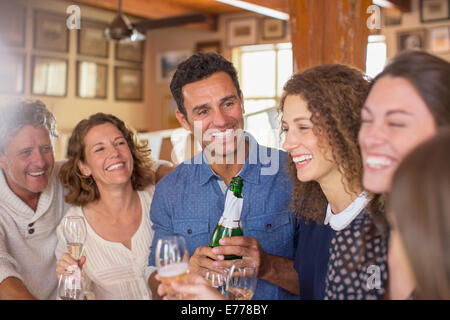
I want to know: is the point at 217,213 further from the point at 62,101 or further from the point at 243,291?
the point at 62,101

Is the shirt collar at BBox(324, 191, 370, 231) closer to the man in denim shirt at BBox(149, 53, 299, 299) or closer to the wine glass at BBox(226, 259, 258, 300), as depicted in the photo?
the wine glass at BBox(226, 259, 258, 300)

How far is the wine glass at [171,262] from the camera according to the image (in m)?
1.10

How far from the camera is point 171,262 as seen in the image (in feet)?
3.65

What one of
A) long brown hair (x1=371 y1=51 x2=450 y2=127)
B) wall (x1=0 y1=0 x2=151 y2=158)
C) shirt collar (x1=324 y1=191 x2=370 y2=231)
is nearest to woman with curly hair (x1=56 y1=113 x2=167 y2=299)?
shirt collar (x1=324 y1=191 x2=370 y2=231)

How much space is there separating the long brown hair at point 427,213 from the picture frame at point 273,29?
6.29 metres

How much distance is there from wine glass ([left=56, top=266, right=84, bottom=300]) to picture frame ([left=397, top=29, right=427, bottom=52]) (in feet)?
17.3

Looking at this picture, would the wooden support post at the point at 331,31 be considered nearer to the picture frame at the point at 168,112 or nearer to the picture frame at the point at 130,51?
the picture frame at the point at 130,51

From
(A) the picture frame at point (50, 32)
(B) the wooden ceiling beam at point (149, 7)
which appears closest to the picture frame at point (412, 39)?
(B) the wooden ceiling beam at point (149, 7)

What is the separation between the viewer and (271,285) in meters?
1.66

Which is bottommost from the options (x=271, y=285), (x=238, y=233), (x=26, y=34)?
(x=271, y=285)

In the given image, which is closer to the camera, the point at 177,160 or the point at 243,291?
the point at 243,291

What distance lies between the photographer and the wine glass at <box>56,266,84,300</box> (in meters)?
1.32
